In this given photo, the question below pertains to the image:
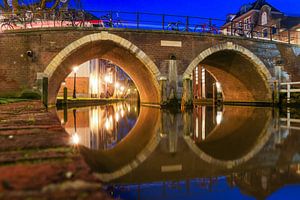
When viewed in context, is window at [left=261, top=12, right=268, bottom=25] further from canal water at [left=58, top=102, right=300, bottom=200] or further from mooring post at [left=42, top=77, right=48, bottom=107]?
canal water at [left=58, top=102, right=300, bottom=200]

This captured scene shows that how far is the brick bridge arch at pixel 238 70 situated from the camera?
14.6 m

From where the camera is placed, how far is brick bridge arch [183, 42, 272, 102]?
1459 centimetres

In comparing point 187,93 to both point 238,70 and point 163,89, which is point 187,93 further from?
point 238,70

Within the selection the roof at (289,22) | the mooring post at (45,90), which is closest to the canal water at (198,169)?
the mooring post at (45,90)

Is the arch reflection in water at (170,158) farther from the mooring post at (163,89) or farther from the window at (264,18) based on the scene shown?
the window at (264,18)

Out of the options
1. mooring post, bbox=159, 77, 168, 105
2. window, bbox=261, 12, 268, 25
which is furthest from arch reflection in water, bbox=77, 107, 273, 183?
window, bbox=261, 12, 268, 25

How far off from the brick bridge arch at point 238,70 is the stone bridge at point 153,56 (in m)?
0.05

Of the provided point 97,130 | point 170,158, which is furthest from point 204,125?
point 170,158

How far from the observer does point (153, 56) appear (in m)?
13.4

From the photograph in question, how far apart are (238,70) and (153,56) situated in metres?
6.15

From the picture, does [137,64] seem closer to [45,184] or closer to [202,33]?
[202,33]

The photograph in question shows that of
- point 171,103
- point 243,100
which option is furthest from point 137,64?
point 243,100

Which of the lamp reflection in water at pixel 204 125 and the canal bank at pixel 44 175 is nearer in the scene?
the canal bank at pixel 44 175

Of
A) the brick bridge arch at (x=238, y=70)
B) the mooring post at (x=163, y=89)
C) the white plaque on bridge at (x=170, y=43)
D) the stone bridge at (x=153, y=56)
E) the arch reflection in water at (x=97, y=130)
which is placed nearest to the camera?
the arch reflection in water at (x=97, y=130)
